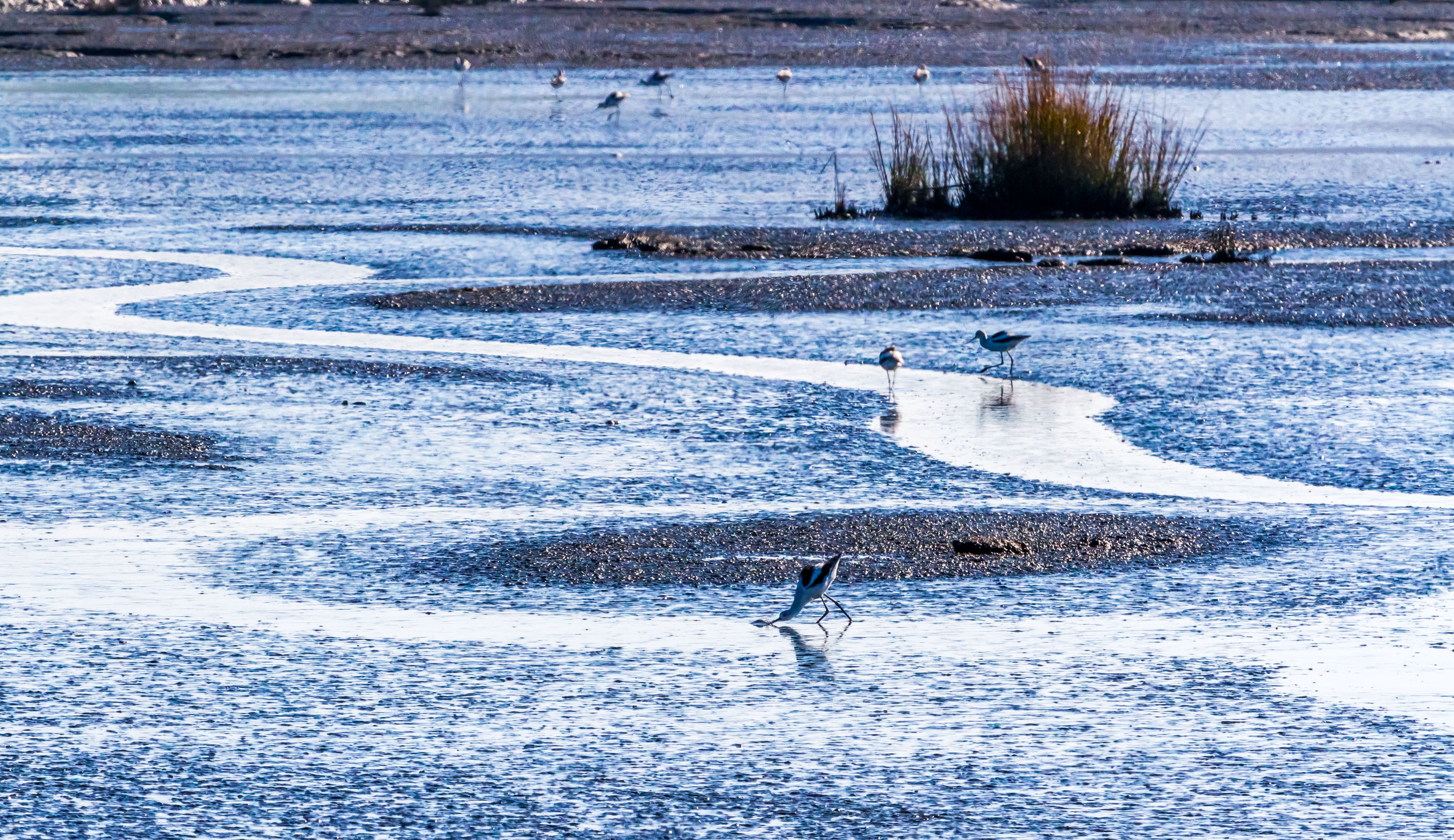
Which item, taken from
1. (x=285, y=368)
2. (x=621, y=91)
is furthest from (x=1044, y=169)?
(x=621, y=91)

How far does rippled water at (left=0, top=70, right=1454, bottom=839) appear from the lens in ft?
17.0

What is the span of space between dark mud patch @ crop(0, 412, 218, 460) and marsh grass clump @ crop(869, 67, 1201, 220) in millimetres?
10335

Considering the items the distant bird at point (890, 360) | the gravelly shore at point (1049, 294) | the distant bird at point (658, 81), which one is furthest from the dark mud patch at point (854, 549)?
the distant bird at point (658, 81)

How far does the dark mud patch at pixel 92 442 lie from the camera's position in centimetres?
945

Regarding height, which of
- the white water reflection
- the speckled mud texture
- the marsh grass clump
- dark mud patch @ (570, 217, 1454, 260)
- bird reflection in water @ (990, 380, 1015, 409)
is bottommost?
bird reflection in water @ (990, 380, 1015, 409)

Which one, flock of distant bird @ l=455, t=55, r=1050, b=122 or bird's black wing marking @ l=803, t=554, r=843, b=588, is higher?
flock of distant bird @ l=455, t=55, r=1050, b=122

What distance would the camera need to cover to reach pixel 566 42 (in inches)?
2127

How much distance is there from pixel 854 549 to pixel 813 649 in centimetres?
122

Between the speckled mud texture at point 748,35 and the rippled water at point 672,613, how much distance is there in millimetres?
30099

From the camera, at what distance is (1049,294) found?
48.0ft

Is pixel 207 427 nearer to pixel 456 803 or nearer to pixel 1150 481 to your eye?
pixel 1150 481

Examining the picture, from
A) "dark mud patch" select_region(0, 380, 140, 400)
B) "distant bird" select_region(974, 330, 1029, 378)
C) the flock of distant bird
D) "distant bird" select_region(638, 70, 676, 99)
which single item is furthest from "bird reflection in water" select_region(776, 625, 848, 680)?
"distant bird" select_region(638, 70, 676, 99)

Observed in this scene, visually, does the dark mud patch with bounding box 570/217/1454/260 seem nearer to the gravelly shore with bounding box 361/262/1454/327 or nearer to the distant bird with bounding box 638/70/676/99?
the gravelly shore with bounding box 361/262/1454/327

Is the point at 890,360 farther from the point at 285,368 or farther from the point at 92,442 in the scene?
the point at 92,442
